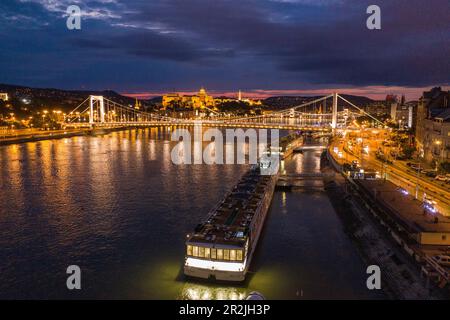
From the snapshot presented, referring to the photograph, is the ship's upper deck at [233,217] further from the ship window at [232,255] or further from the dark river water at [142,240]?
the dark river water at [142,240]

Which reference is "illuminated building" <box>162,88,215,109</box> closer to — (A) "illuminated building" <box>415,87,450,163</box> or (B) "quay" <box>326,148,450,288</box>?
(A) "illuminated building" <box>415,87,450,163</box>

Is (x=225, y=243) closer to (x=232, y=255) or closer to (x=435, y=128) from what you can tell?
(x=232, y=255)

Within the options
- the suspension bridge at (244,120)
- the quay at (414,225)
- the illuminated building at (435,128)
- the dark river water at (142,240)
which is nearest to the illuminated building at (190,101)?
the suspension bridge at (244,120)

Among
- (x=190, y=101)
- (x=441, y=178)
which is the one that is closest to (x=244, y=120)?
(x=441, y=178)
